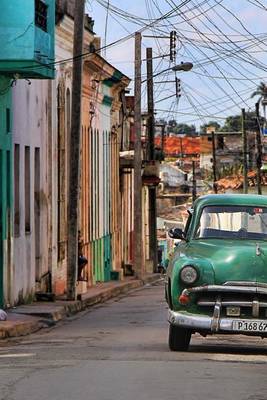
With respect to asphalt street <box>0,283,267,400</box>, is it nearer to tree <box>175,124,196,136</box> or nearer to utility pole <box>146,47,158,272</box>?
utility pole <box>146,47,158,272</box>

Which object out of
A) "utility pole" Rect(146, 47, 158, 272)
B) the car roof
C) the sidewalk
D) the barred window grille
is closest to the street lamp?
"utility pole" Rect(146, 47, 158, 272)

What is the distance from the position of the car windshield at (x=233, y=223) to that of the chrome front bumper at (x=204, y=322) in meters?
1.35

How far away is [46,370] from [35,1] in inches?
468

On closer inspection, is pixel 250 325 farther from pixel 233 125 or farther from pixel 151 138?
pixel 233 125

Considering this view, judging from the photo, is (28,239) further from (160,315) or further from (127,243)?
(127,243)

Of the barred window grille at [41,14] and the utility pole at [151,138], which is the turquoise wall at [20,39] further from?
the utility pole at [151,138]

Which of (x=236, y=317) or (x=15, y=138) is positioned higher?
(x=15, y=138)

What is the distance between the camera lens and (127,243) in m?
55.2

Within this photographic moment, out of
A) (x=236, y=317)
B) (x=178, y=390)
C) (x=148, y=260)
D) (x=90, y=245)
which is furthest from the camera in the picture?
(x=148, y=260)

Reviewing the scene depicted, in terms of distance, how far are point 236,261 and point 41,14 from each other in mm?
10795

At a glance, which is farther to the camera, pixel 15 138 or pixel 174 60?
pixel 174 60

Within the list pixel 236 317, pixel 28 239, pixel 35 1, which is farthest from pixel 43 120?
pixel 236 317

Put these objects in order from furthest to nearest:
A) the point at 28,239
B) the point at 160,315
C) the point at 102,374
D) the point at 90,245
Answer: the point at 90,245 → the point at 28,239 → the point at 160,315 → the point at 102,374

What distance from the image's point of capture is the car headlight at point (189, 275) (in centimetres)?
1520
